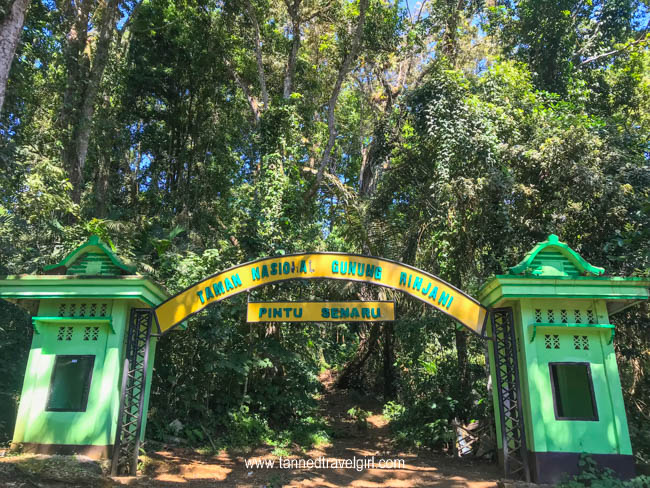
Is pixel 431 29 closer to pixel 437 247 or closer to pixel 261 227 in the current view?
pixel 437 247

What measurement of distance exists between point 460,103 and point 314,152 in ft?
28.5

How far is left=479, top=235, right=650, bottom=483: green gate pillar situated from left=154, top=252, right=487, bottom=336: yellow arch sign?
0.55 m

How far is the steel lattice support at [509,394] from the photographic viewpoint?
22.3ft

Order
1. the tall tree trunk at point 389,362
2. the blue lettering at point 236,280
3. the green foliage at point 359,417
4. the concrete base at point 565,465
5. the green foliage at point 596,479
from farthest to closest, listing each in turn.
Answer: the tall tree trunk at point 389,362 → the green foliage at point 359,417 → the blue lettering at point 236,280 → the concrete base at point 565,465 → the green foliage at point 596,479

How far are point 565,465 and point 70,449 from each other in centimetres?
704

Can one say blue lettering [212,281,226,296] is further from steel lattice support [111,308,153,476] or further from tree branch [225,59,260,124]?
tree branch [225,59,260,124]

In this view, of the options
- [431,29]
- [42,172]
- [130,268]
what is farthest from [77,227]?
[431,29]

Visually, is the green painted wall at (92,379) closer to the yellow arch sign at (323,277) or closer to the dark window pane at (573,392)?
the yellow arch sign at (323,277)

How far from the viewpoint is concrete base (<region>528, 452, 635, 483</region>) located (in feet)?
21.2

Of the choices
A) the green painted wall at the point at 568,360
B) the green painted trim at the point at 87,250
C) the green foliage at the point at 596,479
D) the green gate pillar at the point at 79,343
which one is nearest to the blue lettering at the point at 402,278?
the green painted wall at the point at 568,360

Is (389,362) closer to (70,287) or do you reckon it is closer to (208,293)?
(208,293)

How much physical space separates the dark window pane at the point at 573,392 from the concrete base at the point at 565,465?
20.5 inches

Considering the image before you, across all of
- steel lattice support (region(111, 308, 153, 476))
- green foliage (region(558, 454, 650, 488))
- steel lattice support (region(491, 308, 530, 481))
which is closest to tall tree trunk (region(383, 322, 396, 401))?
steel lattice support (region(491, 308, 530, 481))

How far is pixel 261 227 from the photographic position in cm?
1238
